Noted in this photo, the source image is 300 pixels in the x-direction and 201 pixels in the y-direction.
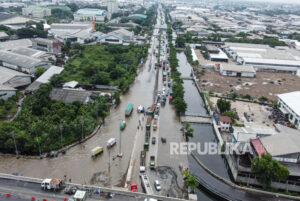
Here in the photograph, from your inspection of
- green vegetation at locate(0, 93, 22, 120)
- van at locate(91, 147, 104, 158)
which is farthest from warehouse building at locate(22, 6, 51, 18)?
van at locate(91, 147, 104, 158)

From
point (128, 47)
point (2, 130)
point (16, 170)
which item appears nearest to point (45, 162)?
point (16, 170)

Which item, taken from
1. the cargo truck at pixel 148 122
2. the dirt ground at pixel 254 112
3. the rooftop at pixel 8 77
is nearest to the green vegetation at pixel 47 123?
the cargo truck at pixel 148 122

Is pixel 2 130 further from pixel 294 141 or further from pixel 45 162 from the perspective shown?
pixel 294 141

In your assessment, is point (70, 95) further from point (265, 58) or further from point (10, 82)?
point (265, 58)

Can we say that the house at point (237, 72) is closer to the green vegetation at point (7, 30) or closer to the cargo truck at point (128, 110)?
the cargo truck at point (128, 110)

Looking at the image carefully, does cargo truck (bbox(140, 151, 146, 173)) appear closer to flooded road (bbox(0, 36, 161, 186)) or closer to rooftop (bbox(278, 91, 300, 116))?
flooded road (bbox(0, 36, 161, 186))

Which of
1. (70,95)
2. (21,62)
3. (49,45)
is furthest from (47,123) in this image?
(49,45)

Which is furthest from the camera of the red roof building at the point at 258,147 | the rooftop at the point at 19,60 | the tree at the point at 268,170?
the rooftop at the point at 19,60
